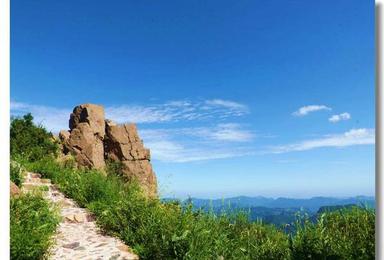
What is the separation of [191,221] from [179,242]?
803 mm

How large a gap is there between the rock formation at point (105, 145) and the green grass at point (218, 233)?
21.0 ft

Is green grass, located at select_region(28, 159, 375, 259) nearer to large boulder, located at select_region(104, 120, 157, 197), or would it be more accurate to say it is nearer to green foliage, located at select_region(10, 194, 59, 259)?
green foliage, located at select_region(10, 194, 59, 259)

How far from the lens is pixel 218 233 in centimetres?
739

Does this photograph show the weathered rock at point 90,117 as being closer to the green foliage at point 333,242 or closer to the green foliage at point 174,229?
the green foliage at point 174,229

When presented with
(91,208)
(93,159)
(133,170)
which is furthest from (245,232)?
(93,159)

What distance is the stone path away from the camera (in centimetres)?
691

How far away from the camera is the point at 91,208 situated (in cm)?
979

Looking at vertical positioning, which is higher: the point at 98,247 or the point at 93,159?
the point at 93,159

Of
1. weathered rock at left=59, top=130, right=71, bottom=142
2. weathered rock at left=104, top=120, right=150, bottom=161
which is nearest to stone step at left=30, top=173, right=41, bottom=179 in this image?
weathered rock at left=104, top=120, right=150, bottom=161

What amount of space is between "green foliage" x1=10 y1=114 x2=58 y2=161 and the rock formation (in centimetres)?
76

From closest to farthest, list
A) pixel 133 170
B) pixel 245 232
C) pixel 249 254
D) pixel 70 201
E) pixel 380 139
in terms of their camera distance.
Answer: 1. pixel 380 139
2. pixel 249 254
3. pixel 245 232
4. pixel 70 201
5. pixel 133 170

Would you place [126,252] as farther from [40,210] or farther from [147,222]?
[40,210]

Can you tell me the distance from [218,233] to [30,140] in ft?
42.6
